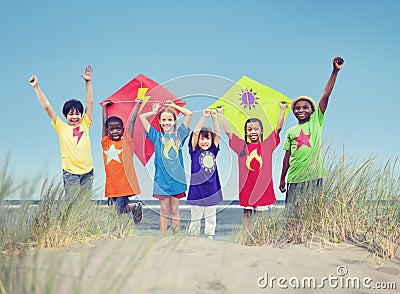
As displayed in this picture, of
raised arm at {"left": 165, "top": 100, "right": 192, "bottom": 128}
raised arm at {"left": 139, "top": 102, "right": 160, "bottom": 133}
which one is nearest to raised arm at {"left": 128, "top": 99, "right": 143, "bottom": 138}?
raised arm at {"left": 139, "top": 102, "right": 160, "bottom": 133}

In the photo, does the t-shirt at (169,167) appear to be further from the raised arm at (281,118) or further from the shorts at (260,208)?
the raised arm at (281,118)

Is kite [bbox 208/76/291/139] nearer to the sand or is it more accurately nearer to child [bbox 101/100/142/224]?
child [bbox 101/100/142/224]

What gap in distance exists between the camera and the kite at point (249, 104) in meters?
6.30

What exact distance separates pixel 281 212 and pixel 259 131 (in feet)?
4.49

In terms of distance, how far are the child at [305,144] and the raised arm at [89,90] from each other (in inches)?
103

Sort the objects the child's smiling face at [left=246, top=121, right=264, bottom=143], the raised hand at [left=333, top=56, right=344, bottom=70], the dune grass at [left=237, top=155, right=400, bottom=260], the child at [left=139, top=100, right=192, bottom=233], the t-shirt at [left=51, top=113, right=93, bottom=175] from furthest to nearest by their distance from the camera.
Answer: the child's smiling face at [left=246, top=121, right=264, bottom=143], the t-shirt at [left=51, top=113, right=93, bottom=175], the child at [left=139, top=100, right=192, bottom=233], the raised hand at [left=333, top=56, right=344, bottom=70], the dune grass at [left=237, top=155, right=400, bottom=260]

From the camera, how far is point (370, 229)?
15.3 feet

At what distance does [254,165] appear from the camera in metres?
5.94

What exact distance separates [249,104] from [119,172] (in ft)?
6.99

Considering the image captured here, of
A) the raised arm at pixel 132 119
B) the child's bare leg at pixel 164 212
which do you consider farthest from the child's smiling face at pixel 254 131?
the raised arm at pixel 132 119

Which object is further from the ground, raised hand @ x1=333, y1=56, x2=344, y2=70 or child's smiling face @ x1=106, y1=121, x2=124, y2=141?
raised hand @ x1=333, y1=56, x2=344, y2=70

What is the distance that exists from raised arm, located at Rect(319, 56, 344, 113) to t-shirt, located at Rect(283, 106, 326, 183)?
8cm

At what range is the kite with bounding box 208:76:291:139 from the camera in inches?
248

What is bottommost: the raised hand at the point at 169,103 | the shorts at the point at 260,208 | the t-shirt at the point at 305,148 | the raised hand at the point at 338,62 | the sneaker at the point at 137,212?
the sneaker at the point at 137,212
